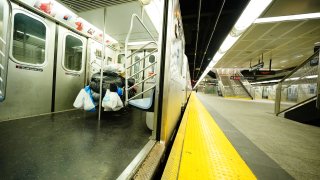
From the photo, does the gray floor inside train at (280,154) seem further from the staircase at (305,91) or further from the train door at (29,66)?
the train door at (29,66)

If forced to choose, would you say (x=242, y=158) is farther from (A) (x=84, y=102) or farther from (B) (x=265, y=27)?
(B) (x=265, y=27)

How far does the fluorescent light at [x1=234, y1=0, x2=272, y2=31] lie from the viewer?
380 centimetres

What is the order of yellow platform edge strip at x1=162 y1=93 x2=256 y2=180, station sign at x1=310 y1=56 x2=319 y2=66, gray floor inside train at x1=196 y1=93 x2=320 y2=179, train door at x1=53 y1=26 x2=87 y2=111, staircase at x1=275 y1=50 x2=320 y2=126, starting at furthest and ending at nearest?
1. station sign at x1=310 y1=56 x2=319 y2=66
2. staircase at x1=275 y1=50 x2=320 y2=126
3. train door at x1=53 y1=26 x2=87 y2=111
4. gray floor inside train at x1=196 y1=93 x2=320 y2=179
5. yellow platform edge strip at x1=162 y1=93 x2=256 y2=180

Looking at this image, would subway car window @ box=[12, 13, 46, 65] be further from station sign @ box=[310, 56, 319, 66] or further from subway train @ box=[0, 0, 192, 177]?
station sign @ box=[310, 56, 319, 66]

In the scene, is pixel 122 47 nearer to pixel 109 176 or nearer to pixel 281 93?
pixel 109 176

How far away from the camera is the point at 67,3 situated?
8.13ft

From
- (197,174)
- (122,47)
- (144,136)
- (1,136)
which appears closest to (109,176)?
(197,174)

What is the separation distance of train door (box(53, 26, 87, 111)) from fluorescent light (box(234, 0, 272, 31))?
477 cm

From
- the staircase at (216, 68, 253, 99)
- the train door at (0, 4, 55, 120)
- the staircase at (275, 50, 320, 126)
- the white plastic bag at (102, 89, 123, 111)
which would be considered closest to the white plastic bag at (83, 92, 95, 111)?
the white plastic bag at (102, 89, 123, 111)

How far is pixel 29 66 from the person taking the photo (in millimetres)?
2760

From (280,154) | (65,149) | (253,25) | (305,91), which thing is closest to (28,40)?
(65,149)

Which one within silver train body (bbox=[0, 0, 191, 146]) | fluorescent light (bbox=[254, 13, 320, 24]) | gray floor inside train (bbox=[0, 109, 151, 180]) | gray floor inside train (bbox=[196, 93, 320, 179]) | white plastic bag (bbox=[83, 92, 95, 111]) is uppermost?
fluorescent light (bbox=[254, 13, 320, 24])

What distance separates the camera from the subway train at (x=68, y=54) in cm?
176

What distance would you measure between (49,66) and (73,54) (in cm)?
80
